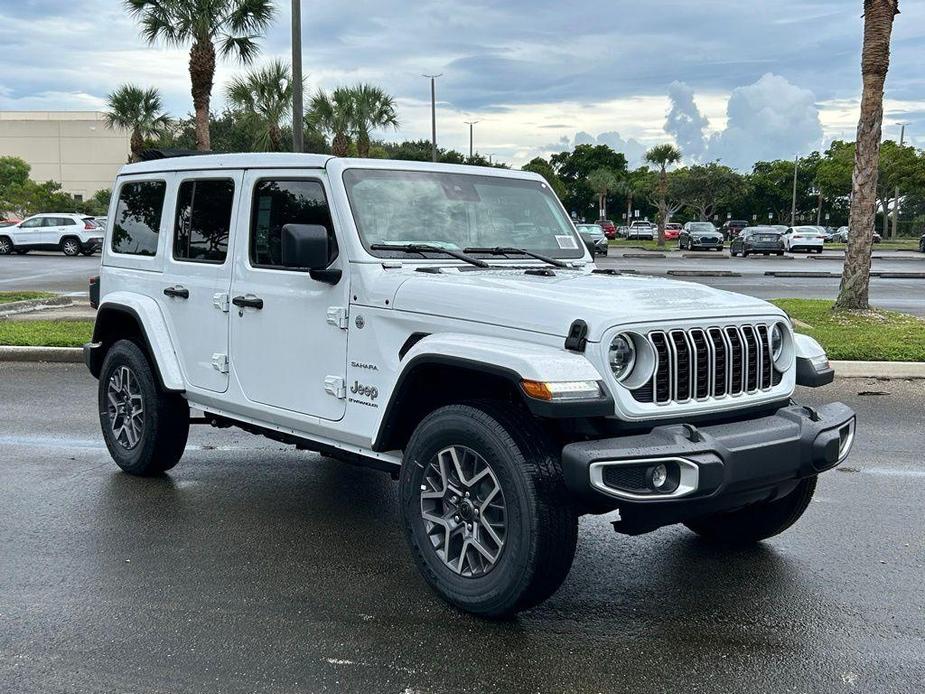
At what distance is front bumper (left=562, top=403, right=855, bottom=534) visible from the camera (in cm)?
362

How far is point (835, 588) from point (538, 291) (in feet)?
6.26

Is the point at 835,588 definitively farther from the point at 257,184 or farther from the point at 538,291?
the point at 257,184

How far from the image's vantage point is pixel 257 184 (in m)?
5.36

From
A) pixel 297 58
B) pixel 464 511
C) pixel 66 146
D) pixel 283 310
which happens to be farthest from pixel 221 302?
pixel 66 146

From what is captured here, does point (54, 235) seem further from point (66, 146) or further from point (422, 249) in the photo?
point (66, 146)

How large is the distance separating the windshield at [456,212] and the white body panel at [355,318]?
9cm

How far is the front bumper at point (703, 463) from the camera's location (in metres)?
3.62

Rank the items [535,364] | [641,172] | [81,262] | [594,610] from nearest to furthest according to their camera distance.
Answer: [535,364] → [594,610] → [81,262] → [641,172]

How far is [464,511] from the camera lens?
4062 millimetres

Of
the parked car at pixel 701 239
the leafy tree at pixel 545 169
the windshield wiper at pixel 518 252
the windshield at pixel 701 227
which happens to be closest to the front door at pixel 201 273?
the windshield wiper at pixel 518 252

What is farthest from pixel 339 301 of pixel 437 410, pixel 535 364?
pixel 535 364

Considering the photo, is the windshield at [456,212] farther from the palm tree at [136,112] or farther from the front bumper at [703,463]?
the palm tree at [136,112]

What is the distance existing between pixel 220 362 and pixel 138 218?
1447 mm

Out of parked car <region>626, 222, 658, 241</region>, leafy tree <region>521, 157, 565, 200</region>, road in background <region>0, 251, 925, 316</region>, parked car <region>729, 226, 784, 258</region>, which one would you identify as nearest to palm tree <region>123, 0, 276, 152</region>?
road in background <region>0, 251, 925, 316</region>
